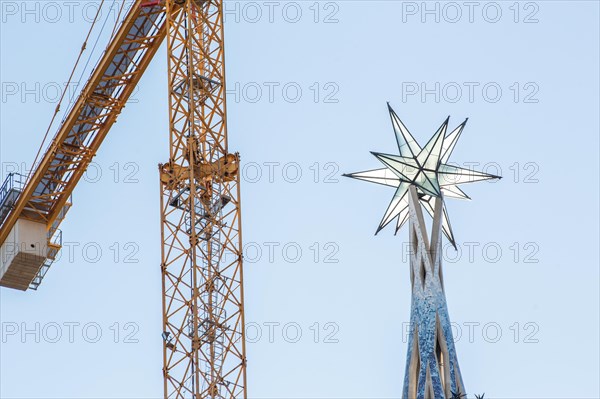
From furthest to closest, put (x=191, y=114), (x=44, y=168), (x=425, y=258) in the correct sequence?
1. (x=44, y=168)
2. (x=191, y=114)
3. (x=425, y=258)

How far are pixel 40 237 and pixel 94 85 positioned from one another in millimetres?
8570

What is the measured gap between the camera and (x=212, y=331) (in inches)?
3307

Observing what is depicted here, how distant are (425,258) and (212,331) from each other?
9.36 meters

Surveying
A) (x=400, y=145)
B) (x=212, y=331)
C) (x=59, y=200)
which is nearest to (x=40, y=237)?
(x=59, y=200)

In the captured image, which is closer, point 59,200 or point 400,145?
point 400,145

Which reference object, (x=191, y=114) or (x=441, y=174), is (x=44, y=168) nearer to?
(x=191, y=114)

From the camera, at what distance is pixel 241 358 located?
84.4 metres

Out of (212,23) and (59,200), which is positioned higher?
(212,23)

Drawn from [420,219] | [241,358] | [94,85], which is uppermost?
[94,85]


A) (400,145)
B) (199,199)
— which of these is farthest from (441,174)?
(199,199)

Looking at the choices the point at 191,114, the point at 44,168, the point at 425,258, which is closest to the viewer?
the point at 425,258

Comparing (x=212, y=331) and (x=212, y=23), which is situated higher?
(x=212, y=23)

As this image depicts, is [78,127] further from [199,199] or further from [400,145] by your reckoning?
[400,145]

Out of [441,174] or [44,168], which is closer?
[441,174]
